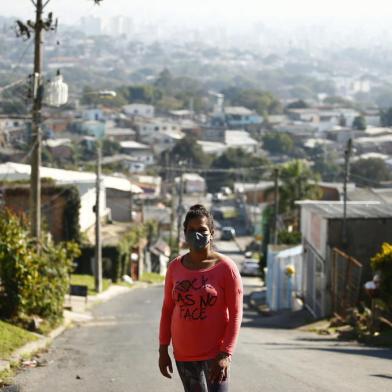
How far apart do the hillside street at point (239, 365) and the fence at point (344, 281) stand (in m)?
2.90

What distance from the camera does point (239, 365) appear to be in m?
11.1

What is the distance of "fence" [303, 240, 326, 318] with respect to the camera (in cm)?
2356

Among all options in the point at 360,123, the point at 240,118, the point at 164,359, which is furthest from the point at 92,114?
the point at 164,359

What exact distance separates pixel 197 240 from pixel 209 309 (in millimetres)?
448

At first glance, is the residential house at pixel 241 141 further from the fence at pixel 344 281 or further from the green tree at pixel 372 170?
the fence at pixel 344 281

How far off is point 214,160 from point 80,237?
2724 inches

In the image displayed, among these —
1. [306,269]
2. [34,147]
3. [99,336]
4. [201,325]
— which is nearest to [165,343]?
[201,325]

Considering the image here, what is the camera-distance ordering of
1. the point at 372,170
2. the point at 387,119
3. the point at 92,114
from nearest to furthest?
the point at 372,170, the point at 387,119, the point at 92,114

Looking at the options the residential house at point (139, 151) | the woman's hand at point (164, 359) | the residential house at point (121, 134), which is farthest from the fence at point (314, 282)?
the residential house at point (121, 134)

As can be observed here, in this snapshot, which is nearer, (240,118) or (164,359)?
(164,359)

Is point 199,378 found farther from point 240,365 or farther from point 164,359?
point 240,365

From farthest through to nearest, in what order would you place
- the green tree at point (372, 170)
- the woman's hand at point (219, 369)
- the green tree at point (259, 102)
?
the green tree at point (259, 102)
the green tree at point (372, 170)
the woman's hand at point (219, 369)

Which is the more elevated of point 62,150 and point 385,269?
point 385,269

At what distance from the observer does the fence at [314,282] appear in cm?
2356
